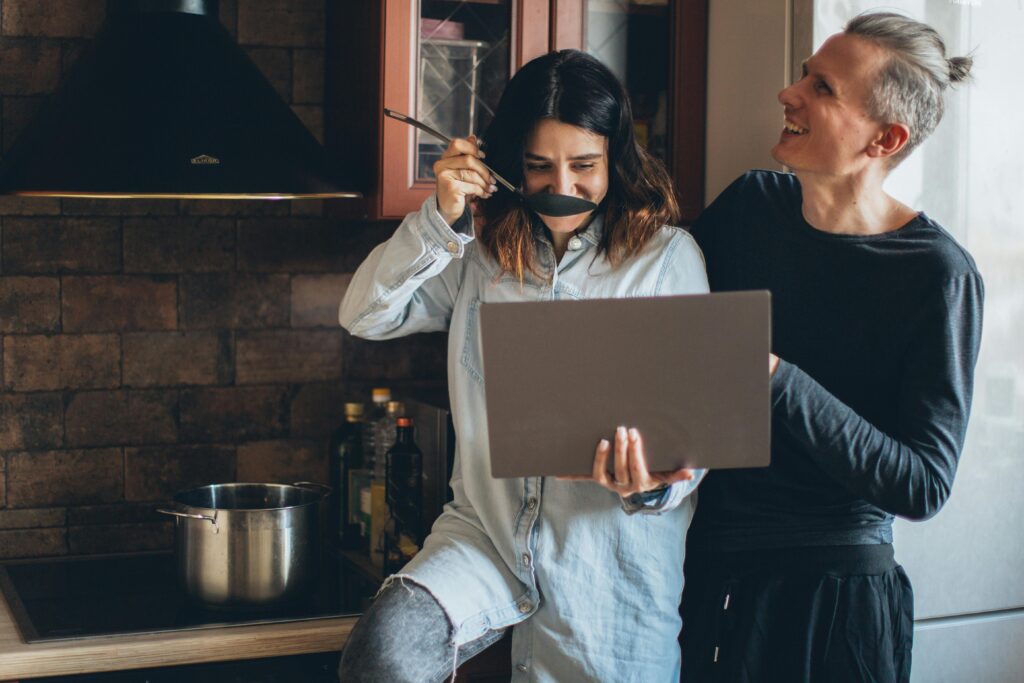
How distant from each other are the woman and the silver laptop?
0.62ft

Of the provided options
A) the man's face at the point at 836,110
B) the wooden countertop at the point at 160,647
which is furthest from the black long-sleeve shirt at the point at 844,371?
the wooden countertop at the point at 160,647

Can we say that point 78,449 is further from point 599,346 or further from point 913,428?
point 913,428

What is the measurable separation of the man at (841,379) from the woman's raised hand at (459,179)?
41cm

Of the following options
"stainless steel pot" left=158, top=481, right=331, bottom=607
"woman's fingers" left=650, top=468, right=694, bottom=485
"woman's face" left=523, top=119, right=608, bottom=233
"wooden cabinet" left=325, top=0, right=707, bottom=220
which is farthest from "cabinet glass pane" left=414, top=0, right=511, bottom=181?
"woman's fingers" left=650, top=468, right=694, bottom=485

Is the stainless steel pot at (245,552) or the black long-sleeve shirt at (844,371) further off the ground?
the black long-sleeve shirt at (844,371)

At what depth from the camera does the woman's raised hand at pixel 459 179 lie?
1.57 meters

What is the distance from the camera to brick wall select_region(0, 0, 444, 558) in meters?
2.06

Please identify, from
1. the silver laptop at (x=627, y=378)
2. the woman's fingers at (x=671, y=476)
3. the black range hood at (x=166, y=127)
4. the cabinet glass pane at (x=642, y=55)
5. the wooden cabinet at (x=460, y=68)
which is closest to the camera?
the silver laptop at (x=627, y=378)

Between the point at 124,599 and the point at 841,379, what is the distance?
1226 mm

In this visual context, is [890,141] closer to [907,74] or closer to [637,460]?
[907,74]

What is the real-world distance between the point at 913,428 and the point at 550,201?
0.60 meters

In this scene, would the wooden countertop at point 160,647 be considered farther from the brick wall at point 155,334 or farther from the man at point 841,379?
the man at point 841,379

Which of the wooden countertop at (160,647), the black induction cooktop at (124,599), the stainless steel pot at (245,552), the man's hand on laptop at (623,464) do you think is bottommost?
the wooden countertop at (160,647)

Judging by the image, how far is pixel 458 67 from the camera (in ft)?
6.36
